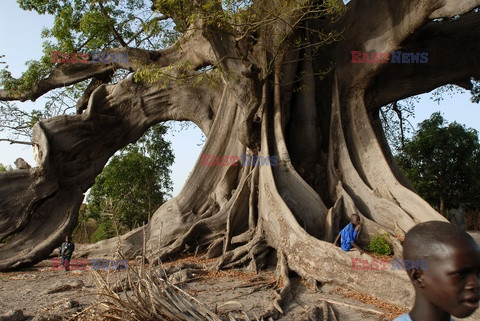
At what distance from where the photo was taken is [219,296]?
474 cm

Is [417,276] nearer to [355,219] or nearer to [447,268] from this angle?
[447,268]

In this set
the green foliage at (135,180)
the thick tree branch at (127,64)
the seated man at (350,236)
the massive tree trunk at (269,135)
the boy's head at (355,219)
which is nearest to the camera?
the seated man at (350,236)

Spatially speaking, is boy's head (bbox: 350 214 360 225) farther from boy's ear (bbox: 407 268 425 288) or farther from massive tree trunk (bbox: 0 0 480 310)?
boy's ear (bbox: 407 268 425 288)

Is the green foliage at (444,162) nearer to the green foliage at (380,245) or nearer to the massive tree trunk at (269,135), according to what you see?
the massive tree trunk at (269,135)

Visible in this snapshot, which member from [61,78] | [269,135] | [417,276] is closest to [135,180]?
[61,78]

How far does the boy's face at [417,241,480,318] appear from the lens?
126cm

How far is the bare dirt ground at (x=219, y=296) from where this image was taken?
158 inches

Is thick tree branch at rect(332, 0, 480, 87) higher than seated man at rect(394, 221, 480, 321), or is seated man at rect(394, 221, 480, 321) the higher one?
thick tree branch at rect(332, 0, 480, 87)

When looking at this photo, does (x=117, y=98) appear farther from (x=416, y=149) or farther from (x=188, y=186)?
(x=416, y=149)
